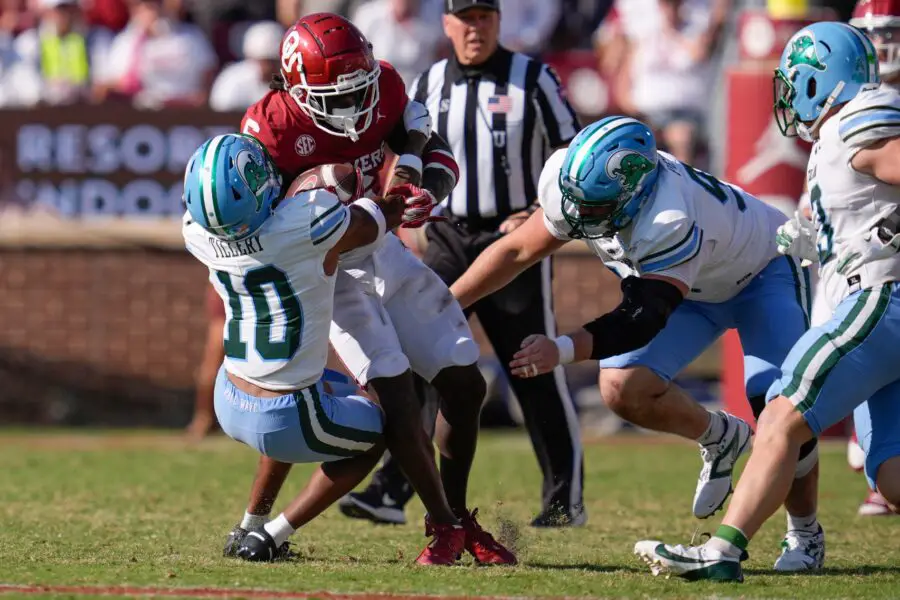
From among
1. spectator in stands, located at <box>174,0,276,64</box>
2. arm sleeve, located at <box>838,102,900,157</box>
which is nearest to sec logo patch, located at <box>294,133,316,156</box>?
arm sleeve, located at <box>838,102,900,157</box>

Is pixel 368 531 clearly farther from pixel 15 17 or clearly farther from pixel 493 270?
pixel 15 17

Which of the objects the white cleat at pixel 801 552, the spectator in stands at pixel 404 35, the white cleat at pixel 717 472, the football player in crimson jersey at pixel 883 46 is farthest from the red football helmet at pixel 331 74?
the spectator in stands at pixel 404 35

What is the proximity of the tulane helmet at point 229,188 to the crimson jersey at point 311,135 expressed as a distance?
0.45 meters

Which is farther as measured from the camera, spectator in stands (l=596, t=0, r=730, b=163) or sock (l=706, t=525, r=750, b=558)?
spectator in stands (l=596, t=0, r=730, b=163)

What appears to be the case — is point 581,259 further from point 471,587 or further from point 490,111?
point 471,587

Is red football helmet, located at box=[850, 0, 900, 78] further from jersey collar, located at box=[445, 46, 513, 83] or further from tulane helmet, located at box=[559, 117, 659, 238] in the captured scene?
tulane helmet, located at box=[559, 117, 659, 238]

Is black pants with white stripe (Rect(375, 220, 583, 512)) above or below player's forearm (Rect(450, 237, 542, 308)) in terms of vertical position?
below

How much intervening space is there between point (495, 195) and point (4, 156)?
594cm

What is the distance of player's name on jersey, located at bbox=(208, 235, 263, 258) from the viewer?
5082mm

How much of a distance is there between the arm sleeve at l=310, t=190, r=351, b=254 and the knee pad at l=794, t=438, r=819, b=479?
1.84 m

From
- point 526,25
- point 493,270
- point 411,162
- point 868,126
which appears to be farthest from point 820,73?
point 526,25

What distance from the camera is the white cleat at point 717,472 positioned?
19.2 ft

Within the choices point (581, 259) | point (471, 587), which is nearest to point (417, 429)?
point (471, 587)

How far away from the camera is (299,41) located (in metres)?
5.49
